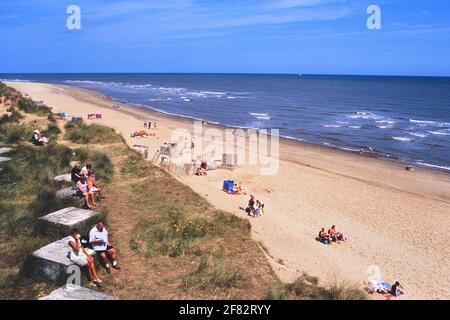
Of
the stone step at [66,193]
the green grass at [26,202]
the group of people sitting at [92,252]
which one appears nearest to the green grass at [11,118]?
the green grass at [26,202]

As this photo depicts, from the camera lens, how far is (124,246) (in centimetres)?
860

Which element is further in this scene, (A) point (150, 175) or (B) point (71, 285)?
(A) point (150, 175)

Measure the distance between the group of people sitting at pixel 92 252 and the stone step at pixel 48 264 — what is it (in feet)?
0.54

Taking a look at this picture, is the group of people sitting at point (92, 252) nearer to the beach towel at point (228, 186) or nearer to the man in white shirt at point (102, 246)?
the man in white shirt at point (102, 246)

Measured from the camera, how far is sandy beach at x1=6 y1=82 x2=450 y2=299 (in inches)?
401

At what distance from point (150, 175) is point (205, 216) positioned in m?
3.83

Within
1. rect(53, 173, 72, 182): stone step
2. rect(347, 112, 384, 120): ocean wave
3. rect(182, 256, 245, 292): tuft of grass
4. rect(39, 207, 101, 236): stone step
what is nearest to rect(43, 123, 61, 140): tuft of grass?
rect(53, 173, 72, 182): stone step

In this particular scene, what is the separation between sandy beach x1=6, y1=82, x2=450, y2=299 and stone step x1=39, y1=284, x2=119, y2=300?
4.08 meters

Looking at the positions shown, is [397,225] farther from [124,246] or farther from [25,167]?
[25,167]

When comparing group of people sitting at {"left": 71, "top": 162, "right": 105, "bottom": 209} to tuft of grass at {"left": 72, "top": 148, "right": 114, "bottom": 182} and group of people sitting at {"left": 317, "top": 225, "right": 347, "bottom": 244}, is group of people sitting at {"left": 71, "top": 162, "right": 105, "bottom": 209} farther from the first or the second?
group of people sitting at {"left": 317, "top": 225, "right": 347, "bottom": 244}

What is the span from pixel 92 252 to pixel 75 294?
143 centimetres

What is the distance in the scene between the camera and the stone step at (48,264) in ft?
22.6

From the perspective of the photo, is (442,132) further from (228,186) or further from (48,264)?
(48,264)
